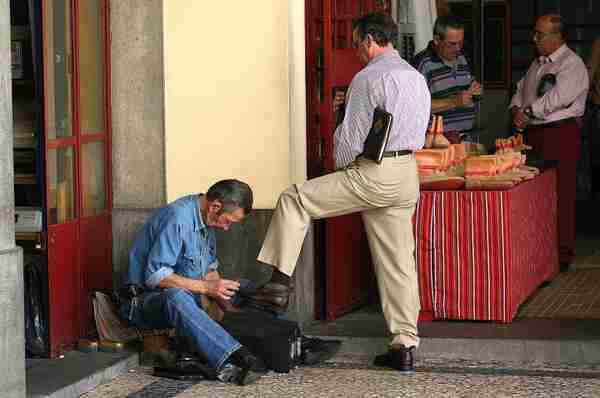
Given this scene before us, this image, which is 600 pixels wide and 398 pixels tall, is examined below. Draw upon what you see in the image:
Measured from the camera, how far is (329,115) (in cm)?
804

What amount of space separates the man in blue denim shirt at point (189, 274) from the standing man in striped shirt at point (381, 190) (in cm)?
28

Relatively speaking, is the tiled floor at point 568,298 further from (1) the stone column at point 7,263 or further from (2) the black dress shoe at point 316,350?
(1) the stone column at point 7,263

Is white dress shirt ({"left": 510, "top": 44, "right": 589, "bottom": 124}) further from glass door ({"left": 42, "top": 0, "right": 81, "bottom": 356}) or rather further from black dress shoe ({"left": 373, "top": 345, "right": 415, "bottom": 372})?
glass door ({"left": 42, "top": 0, "right": 81, "bottom": 356})

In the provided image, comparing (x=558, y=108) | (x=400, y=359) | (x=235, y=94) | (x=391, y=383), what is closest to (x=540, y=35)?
(x=558, y=108)

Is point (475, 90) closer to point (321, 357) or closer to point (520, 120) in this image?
point (520, 120)

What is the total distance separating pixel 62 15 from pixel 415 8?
291 centimetres

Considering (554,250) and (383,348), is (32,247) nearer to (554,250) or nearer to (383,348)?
(383,348)

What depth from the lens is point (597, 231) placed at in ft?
39.5

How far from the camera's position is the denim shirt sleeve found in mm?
7055

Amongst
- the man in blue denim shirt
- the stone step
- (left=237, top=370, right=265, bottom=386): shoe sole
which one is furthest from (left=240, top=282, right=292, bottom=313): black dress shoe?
the stone step

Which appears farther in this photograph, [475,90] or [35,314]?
[475,90]

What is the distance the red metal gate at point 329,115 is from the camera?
7.98 m

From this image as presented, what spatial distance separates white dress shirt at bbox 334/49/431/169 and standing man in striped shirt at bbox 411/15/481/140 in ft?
5.73

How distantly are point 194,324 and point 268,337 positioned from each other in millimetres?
419
